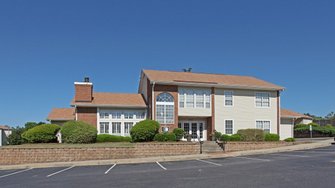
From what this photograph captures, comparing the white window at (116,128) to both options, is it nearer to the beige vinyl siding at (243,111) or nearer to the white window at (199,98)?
the white window at (199,98)

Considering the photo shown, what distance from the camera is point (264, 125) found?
33.7m

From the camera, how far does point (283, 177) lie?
11906 mm

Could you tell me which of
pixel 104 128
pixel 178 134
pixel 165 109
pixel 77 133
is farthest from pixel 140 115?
pixel 77 133

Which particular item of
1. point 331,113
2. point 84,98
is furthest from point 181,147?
point 331,113

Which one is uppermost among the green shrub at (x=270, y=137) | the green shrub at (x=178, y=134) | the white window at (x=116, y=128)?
the white window at (x=116, y=128)

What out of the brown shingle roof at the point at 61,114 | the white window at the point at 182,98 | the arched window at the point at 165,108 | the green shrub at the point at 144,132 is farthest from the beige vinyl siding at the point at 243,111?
the brown shingle roof at the point at 61,114

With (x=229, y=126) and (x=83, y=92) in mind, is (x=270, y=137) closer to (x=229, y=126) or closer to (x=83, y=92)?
(x=229, y=126)

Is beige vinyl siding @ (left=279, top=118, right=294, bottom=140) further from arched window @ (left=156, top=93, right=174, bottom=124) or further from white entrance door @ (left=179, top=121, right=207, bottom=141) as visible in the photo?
arched window @ (left=156, top=93, right=174, bottom=124)

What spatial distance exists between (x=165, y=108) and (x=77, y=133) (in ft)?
27.3

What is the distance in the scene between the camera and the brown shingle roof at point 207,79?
3181cm

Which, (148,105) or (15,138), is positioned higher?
(148,105)

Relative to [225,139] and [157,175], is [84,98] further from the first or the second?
[157,175]

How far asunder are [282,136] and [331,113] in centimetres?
6967

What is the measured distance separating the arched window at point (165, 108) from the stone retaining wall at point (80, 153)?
5.81 m
